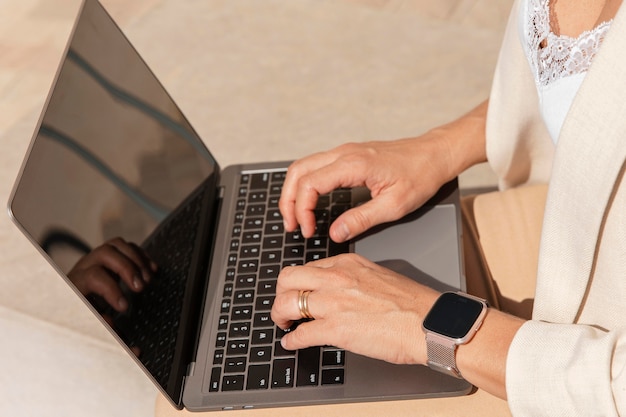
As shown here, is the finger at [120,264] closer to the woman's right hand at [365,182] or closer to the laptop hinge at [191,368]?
the laptop hinge at [191,368]

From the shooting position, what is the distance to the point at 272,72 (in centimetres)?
222

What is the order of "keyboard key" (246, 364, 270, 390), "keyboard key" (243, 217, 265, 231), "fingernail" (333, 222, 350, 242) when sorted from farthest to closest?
"keyboard key" (243, 217, 265, 231) < "fingernail" (333, 222, 350, 242) < "keyboard key" (246, 364, 270, 390)

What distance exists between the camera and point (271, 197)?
1287mm

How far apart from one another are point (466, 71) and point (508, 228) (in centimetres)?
100

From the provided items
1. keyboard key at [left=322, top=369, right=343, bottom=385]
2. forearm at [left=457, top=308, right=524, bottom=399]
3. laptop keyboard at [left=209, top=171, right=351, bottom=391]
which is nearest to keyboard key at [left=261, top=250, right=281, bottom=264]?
laptop keyboard at [left=209, top=171, right=351, bottom=391]

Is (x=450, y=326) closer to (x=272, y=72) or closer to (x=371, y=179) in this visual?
(x=371, y=179)

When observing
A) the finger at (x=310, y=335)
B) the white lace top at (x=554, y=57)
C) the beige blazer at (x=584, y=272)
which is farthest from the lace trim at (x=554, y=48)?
the finger at (x=310, y=335)

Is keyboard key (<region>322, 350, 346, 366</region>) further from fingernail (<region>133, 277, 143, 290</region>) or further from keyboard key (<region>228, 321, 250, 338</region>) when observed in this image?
fingernail (<region>133, 277, 143, 290</region>)

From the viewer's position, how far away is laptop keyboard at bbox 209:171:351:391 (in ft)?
3.39

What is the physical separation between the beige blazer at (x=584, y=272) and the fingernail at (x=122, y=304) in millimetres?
473

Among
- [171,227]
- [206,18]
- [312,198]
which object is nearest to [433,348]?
[312,198]

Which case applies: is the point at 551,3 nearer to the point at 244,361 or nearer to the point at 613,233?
the point at 613,233

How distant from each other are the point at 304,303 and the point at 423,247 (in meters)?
0.22

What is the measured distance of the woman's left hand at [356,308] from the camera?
0.97 meters
